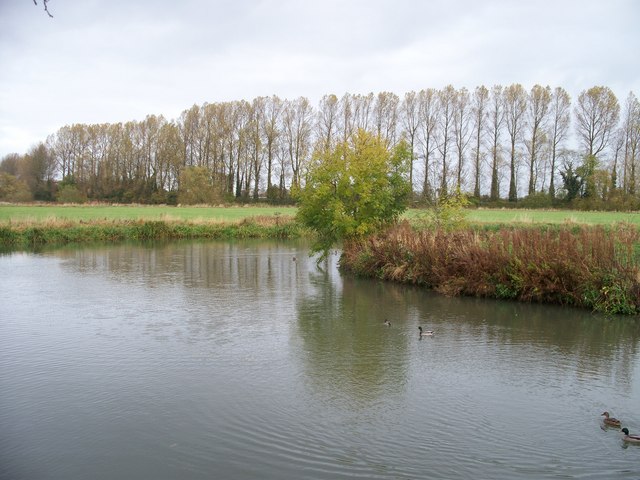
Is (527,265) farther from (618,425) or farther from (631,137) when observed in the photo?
(631,137)

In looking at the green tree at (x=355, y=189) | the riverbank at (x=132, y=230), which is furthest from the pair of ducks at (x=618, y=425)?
the riverbank at (x=132, y=230)

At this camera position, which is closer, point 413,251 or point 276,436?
point 276,436

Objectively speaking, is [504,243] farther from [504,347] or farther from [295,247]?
[295,247]

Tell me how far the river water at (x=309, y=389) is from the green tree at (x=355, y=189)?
257 inches

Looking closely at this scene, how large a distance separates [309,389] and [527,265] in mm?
9017

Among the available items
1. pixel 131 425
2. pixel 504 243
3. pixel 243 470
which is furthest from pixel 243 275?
pixel 243 470

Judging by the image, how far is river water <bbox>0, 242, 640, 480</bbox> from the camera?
19.7ft

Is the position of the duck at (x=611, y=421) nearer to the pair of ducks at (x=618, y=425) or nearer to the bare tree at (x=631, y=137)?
the pair of ducks at (x=618, y=425)

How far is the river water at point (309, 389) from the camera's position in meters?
6.00

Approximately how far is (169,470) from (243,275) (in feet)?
48.8

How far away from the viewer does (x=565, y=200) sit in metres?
50.6

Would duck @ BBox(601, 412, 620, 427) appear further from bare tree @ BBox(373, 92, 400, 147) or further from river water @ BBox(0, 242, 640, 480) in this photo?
bare tree @ BBox(373, 92, 400, 147)

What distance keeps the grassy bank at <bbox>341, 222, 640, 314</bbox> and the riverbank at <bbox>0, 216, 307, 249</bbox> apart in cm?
1162

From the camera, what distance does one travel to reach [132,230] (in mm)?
36656
